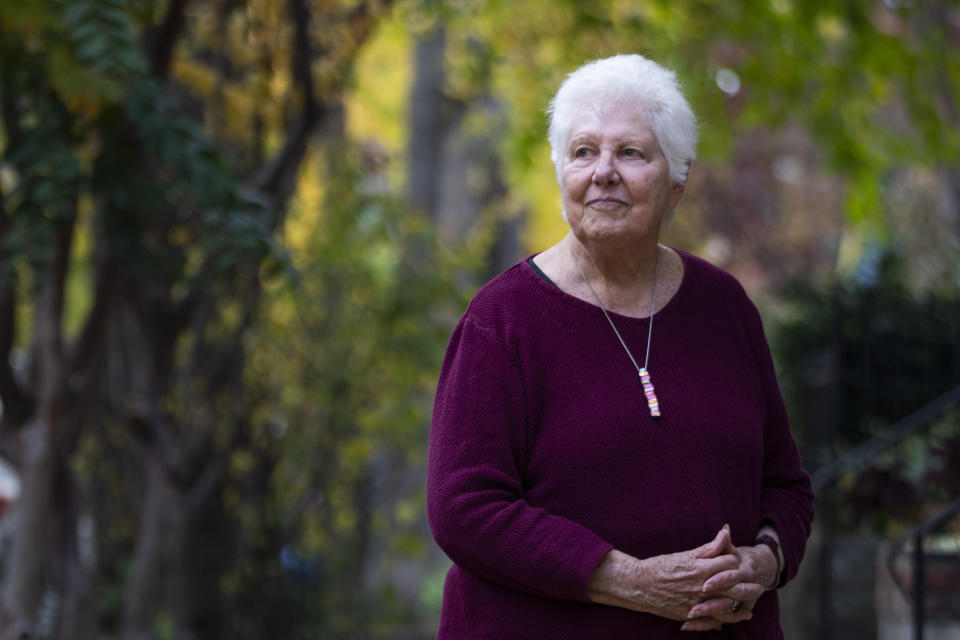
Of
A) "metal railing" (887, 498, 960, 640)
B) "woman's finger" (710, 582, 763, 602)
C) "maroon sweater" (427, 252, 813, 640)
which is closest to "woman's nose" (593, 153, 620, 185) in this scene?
"maroon sweater" (427, 252, 813, 640)

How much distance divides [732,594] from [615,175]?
2.71 feet

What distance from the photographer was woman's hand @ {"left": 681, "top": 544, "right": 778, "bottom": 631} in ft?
7.27

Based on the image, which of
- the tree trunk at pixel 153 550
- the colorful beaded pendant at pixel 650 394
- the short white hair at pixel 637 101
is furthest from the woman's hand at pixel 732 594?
the tree trunk at pixel 153 550

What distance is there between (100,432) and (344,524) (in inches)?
82.7

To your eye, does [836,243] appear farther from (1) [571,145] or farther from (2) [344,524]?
(1) [571,145]

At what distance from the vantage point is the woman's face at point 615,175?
233cm

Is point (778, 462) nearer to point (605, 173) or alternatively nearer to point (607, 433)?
point (607, 433)

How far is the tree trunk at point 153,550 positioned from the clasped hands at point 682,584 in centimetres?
393

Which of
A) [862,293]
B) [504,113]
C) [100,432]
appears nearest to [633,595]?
[100,432]

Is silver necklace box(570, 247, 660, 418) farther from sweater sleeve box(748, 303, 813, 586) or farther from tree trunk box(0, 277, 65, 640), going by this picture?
tree trunk box(0, 277, 65, 640)

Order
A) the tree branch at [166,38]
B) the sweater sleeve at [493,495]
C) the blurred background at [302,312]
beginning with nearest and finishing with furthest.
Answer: the sweater sleeve at [493,495]
the blurred background at [302,312]
the tree branch at [166,38]

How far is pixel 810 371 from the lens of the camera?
823 cm

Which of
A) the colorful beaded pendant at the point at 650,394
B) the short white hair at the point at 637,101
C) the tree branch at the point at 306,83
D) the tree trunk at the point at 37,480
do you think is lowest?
the tree trunk at the point at 37,480

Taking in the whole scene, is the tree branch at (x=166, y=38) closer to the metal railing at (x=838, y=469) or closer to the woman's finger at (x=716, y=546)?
the woman's finger at (x=716, y=546)
